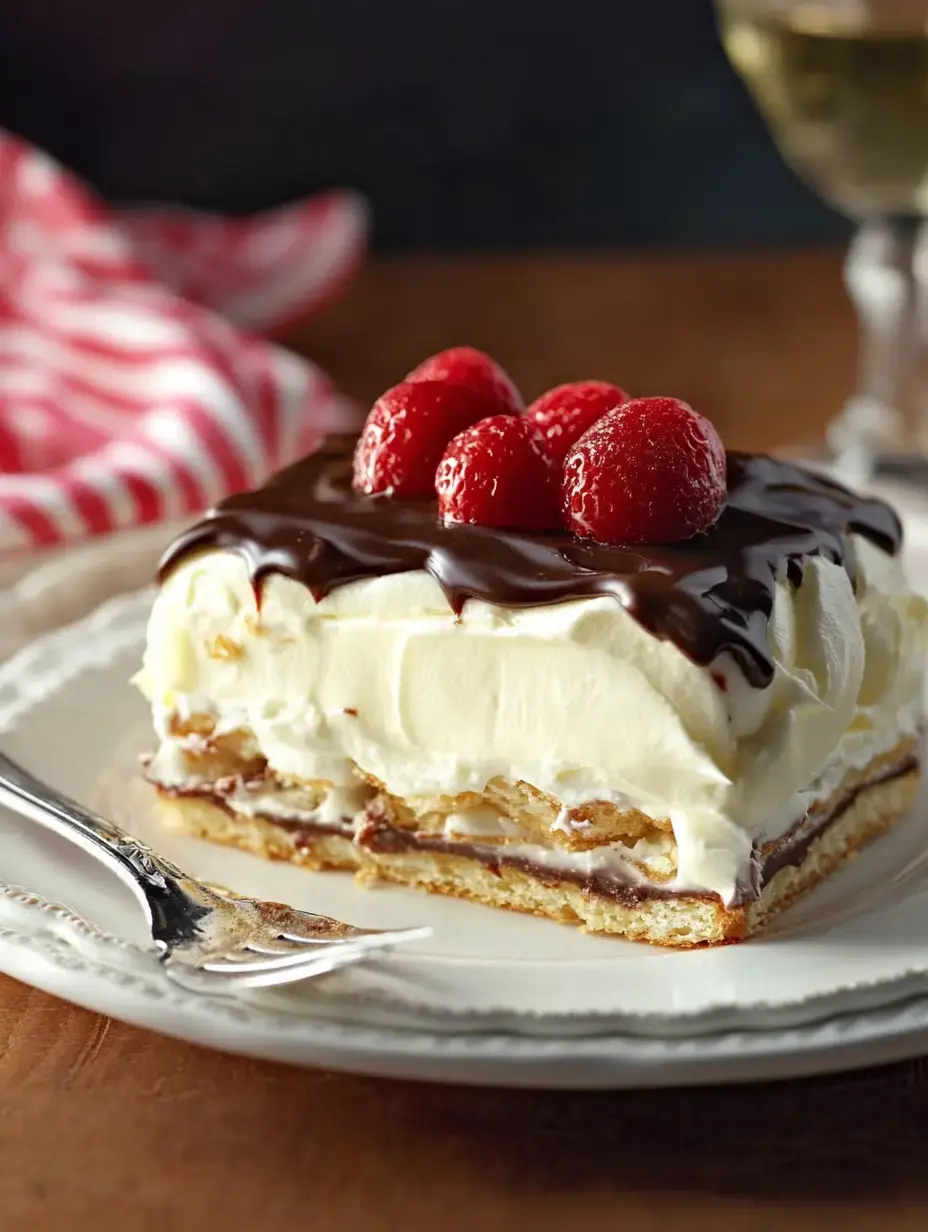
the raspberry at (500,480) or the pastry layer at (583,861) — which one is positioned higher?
the raspberry at (500,480)

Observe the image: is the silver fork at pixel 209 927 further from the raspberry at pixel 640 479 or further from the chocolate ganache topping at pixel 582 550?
the raspberry at pixel 640 479

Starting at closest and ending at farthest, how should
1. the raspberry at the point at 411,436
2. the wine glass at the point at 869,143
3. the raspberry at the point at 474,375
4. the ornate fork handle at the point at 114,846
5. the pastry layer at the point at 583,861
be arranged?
the ornate fork handle at the point at 114,846
the pastry layer at the point at 583,861
the raspberry at the point at 411,436
the raspberry at the point at 474,375
the wine glass at the point at 869,143

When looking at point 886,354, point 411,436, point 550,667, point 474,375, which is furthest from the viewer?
point 886,354

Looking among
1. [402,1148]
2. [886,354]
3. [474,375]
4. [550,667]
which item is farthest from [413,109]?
[402,1148]

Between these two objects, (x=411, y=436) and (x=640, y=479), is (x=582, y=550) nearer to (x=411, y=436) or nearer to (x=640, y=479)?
(x=640, y=479)

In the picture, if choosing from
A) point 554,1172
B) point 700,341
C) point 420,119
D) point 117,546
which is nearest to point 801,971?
point 554,1172

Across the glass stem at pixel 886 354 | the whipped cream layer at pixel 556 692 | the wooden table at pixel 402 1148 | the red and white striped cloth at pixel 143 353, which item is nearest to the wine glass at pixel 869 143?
the glass stem at pixel 886 354
